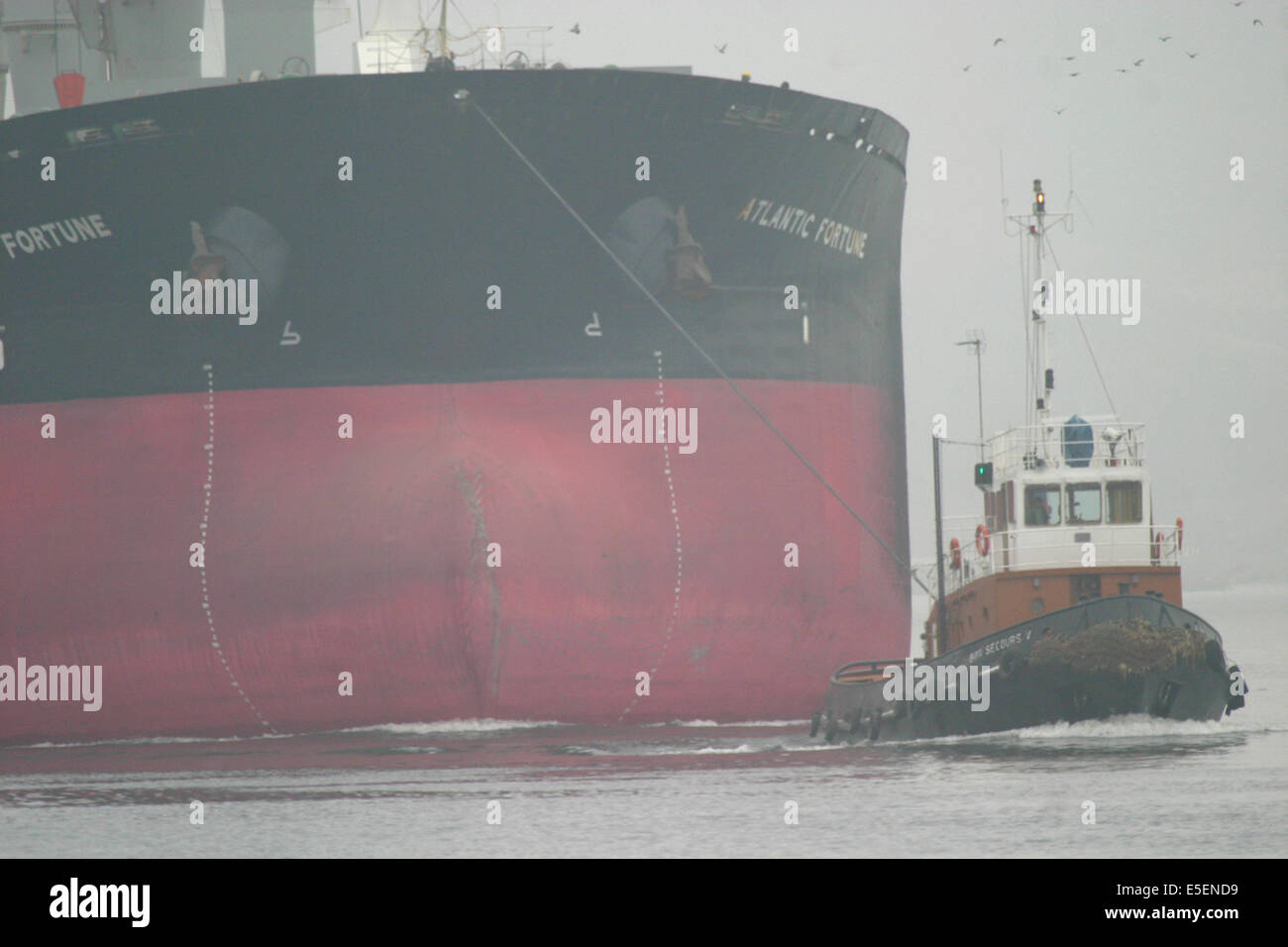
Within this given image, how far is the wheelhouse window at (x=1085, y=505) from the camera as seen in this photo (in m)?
20.6

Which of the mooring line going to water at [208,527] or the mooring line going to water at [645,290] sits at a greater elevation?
the mooring line going to water at [645,290]

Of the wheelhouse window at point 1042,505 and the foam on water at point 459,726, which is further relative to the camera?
the wheelhouse window at point 1042,505

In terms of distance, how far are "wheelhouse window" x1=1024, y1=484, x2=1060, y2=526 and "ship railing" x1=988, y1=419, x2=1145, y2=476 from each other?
0.89ft

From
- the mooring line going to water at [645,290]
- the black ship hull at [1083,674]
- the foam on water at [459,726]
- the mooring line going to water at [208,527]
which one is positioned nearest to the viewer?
the black ship hull at [1083,674]

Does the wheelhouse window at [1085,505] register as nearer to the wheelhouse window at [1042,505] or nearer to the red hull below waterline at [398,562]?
the wheelhouse window at [1042,505]

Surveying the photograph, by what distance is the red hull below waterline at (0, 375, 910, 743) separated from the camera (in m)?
20.6

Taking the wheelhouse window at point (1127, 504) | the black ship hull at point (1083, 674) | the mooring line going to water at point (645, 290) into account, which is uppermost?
the mooring line going to water at point (645, 290)

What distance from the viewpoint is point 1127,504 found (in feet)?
67.3

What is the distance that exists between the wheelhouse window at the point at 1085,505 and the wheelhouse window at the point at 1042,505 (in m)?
0.15

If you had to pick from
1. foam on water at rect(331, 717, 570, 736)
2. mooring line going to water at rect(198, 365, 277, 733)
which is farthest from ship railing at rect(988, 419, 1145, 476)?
mooring line going to water at rect(198, 365, 277, 733)

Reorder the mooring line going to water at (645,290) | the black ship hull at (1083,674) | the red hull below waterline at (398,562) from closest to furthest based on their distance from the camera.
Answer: the black ship hull at (1083,674)
the red hull below waterline at (398,562)
the mooring line going to water at (645,290)

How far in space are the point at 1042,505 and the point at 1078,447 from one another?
87cm

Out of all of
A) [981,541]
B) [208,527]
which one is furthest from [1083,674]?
[208,527]

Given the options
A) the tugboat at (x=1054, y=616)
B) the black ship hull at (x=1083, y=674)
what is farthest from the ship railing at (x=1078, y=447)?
the black ship hull at (x=1083, y=674)
